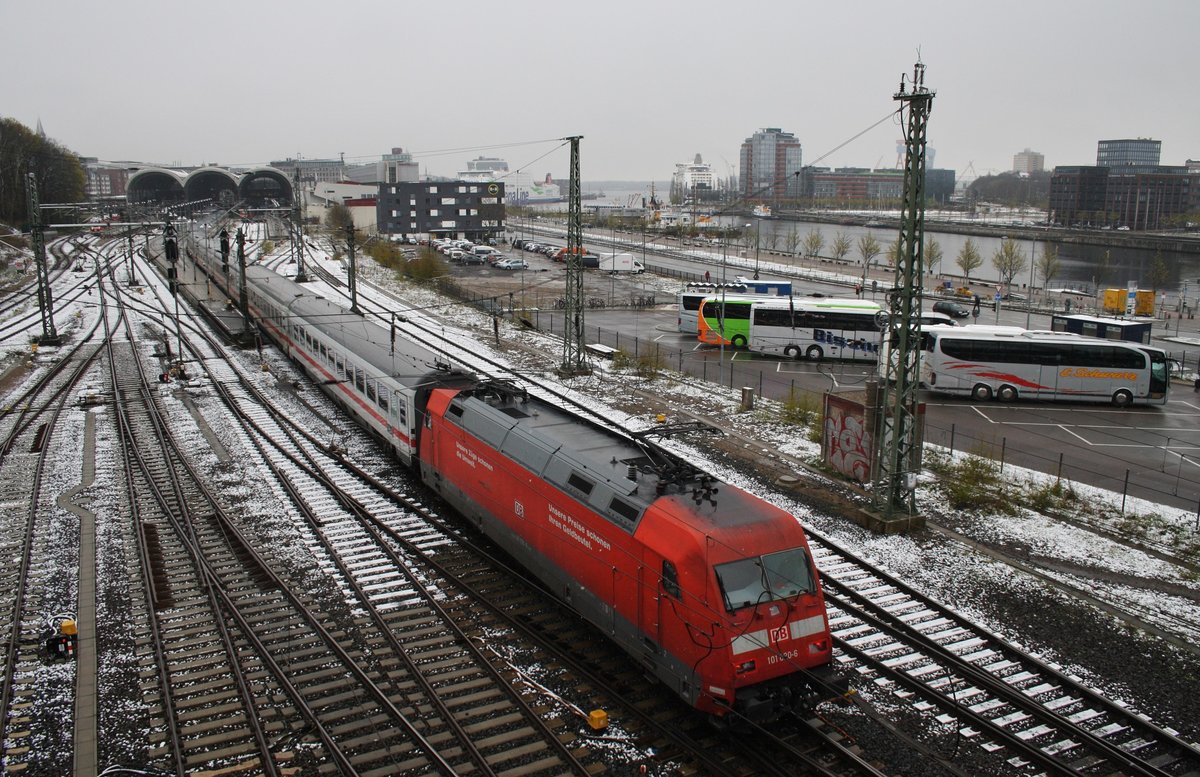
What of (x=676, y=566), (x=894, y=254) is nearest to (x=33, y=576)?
(x=676, y=566)

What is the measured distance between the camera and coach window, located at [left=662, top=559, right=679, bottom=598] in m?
9.52

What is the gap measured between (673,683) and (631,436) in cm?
388

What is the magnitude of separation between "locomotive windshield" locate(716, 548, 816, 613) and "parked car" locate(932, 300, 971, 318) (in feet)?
140

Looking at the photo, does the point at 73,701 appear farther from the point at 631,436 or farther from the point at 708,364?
the point at 708,364

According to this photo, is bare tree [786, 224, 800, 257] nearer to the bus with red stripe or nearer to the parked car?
the parked car

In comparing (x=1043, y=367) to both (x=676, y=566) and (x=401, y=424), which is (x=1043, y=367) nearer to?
(x=401, y=424)

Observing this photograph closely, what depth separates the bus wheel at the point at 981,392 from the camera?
2900 centimetres

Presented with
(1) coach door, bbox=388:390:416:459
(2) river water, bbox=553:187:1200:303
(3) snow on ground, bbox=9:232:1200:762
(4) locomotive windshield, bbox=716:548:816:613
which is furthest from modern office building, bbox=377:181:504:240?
(4) locomotive windshield, bbox=716:548:816:613

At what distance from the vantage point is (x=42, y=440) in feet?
73.5

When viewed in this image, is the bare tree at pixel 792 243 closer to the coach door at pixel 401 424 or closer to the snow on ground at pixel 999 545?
the snow on ground at pixel 999 545

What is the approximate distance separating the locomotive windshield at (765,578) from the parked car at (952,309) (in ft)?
140

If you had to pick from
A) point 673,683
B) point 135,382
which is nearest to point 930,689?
point 673,683

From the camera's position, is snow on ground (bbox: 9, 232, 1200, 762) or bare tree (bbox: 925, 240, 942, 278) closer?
snow on ground (bbox: 9, 232, 1200, 762)

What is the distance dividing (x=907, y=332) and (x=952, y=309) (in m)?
36.2
